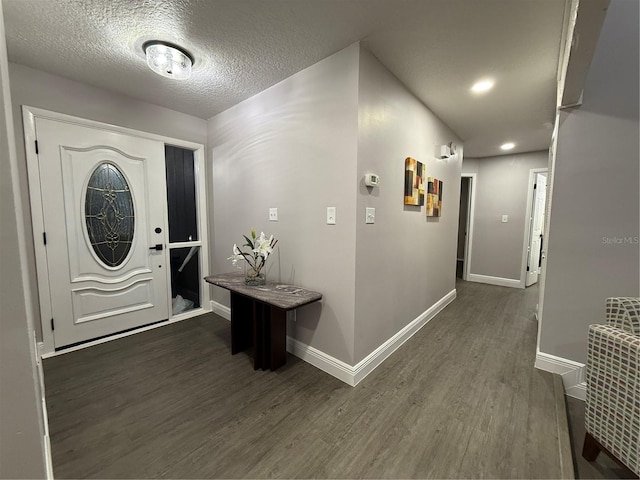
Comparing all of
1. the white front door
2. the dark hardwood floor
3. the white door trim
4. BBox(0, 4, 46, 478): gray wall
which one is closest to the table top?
the dark hardwood floor

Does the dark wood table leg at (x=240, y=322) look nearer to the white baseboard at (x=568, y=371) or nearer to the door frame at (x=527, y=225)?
A: the white baseboard at (x=568, y=371)

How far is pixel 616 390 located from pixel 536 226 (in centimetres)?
428

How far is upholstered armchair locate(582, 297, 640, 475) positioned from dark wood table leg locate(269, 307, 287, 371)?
1.95 metres

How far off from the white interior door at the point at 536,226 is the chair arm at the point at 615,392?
3935 mm

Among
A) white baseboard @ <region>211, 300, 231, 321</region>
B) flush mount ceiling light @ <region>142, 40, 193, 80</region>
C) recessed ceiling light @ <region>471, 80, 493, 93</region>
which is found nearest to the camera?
flush mount ceiling light @ <region>142, 40, 193, 80</region>

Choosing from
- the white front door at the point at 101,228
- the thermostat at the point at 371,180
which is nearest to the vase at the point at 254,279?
the thermostat at the point at 371,180

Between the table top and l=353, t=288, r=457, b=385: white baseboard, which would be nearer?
the table top

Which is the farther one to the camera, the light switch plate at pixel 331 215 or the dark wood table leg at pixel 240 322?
the dark wood table leg at pixel 240 322

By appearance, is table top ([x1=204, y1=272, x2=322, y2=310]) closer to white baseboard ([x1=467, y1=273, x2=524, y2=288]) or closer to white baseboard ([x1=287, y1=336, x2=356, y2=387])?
white baseboard ([x1=287, y1=336, x2=356, y2=387])

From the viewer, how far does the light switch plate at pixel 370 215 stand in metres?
2.03

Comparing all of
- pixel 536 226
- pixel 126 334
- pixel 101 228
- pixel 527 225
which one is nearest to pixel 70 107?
pixel 101 228

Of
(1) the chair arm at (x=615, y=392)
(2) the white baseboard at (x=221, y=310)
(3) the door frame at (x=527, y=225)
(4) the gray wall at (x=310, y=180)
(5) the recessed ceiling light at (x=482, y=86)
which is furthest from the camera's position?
(3) the door frame at (x=527, y=225)

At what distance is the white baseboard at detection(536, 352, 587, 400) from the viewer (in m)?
2.03

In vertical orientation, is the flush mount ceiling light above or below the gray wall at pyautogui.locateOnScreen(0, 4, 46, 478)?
above
